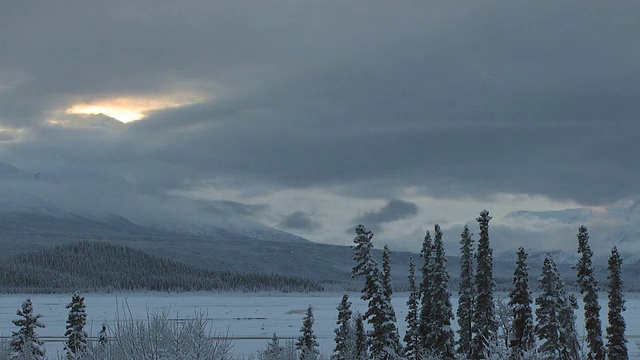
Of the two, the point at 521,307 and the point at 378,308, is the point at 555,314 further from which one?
the point at 378,308

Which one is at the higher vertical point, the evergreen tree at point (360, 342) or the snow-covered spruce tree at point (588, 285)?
the snow-covered spruce tree at point (588, 285)

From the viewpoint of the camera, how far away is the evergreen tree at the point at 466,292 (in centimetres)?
6656

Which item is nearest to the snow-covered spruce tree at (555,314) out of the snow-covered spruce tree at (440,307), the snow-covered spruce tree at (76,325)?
the snow-covered spruce tree at (440,307)

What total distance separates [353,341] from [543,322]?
18.7 meters

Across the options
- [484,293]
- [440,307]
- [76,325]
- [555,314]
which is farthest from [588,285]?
[76,325]

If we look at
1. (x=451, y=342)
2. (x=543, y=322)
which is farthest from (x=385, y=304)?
(x=543, y=322)

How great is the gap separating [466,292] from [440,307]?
14.5 feet

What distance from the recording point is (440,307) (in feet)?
215

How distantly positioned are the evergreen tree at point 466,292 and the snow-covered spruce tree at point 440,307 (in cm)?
206

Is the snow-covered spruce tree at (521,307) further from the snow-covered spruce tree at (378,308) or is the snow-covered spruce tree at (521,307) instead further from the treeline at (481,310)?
the snow-covered spruce tree at (378,308)

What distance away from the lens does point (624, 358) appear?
248ft

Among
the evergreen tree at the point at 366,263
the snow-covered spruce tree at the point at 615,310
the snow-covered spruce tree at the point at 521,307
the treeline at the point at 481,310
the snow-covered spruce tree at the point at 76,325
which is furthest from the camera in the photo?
the snow-covered spruce tree at the point at 615,310

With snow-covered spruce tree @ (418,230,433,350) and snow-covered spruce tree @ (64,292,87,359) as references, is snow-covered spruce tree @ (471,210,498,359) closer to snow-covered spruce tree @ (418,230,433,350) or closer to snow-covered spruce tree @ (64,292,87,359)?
snow-covered spruce tree @ (418,230,433,350)

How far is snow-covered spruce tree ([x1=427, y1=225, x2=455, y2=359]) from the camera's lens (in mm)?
64562
